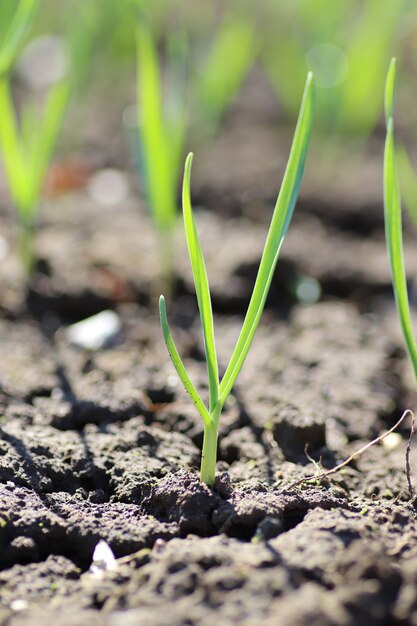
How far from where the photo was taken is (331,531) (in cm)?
87

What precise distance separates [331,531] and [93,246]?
1197 millimetres

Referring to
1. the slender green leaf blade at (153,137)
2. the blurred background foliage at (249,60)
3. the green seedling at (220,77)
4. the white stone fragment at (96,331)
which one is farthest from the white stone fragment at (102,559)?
the green seedling at (220,77)

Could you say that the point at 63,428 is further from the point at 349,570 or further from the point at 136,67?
the point at 136,67

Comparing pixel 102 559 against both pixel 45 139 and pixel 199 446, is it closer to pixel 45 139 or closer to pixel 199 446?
pixel 199 446

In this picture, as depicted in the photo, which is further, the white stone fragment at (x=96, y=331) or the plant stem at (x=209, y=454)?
the white stone fragment at (x=96, y=331)

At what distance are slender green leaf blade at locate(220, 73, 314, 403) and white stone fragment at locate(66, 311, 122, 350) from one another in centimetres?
61

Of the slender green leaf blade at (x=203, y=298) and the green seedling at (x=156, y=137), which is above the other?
the green seedling at (x=156, y=137)

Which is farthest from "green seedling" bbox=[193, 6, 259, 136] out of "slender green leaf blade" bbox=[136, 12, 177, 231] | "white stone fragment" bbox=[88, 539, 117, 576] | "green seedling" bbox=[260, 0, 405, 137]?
"white stone fragment" bbox=[88, 539, 117, 576]

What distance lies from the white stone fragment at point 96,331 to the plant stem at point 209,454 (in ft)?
1.86

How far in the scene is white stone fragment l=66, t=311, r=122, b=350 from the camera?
4.99ft

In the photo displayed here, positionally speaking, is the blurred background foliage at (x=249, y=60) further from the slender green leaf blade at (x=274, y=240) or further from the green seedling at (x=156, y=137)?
the slender green leaf blade at (x=274, y=240)

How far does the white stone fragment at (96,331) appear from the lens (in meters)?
1.52

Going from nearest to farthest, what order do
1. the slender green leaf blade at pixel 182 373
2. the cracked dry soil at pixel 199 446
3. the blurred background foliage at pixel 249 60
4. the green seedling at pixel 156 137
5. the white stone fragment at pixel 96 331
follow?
1. the cracked dry soil at pixel 199 446
2. the slender green leaf blade at pixel 182 373
3. the green seedling at pixel 156 137
4. the white stone fragment at pixel 96 331
5. the blurred background foliage at pixel 249 60

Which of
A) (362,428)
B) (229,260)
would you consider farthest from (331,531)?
(229,260)
